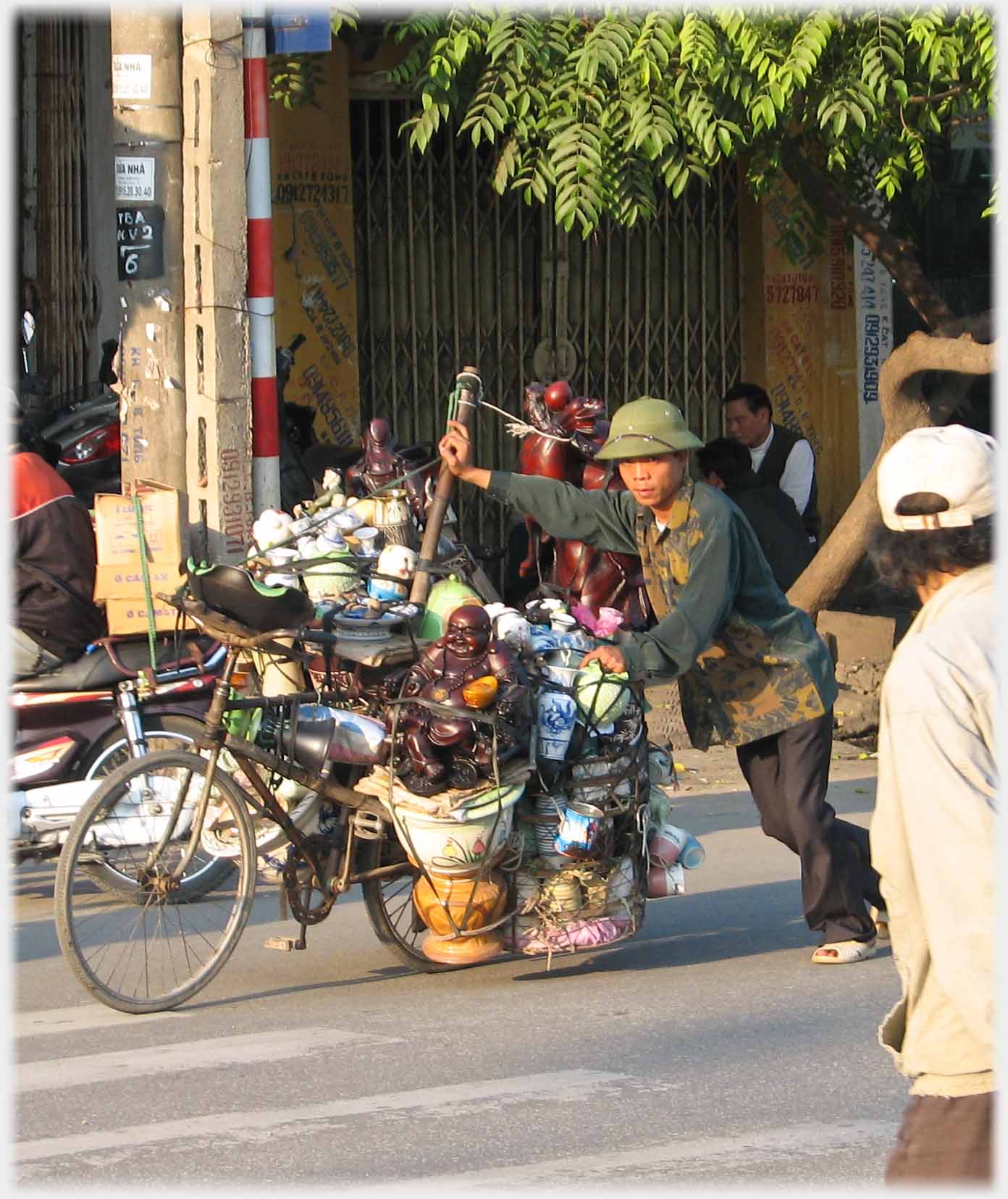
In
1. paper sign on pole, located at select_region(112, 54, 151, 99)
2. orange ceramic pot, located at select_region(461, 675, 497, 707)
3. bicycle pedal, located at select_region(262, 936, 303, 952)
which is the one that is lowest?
bicycle pedal, located at select_region(262, 936, 303, 952)

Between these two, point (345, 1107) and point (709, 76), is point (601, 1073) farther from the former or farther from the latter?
point (709, 76)

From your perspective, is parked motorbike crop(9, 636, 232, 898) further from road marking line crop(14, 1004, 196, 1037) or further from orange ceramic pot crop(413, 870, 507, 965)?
orange ceramic pot crop(413, 870, 507, 965)

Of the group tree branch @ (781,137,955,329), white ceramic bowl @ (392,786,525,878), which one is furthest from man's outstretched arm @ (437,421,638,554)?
tree branch @ (781,137,955,329)

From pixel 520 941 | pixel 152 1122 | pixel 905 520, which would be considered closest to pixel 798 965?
pixel 520 941

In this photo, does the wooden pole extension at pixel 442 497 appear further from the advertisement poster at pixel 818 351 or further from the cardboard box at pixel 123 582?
the advertisement poster at pixel 818 351

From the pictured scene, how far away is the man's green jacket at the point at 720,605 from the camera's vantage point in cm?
566

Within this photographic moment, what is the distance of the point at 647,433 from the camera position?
569 centimetres

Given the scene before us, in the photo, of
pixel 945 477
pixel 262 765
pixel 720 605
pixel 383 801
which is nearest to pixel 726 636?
pixel 720 605

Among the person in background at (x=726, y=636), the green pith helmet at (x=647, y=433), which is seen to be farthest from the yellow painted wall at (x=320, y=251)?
the green pith helmet at (x=647, y=433)

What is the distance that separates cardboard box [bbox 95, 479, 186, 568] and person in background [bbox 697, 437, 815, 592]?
92.4 inches

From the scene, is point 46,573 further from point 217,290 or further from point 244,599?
point 244,599

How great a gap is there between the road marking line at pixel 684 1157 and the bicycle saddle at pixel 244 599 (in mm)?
1744

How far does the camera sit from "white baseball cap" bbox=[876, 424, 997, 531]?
9.20ft

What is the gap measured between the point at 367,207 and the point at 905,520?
9.07 m
